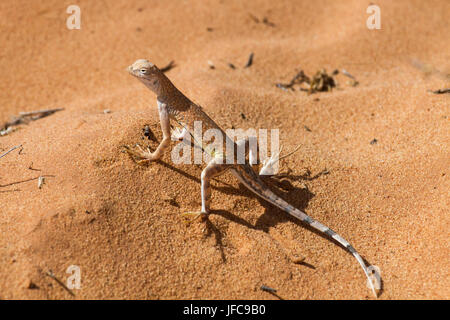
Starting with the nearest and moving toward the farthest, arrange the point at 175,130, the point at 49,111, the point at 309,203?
the point at 309,203 → the point at 175,130 → the point at 49,111

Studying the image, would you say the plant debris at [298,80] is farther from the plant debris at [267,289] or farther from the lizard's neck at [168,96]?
the plant debris at [267,289]

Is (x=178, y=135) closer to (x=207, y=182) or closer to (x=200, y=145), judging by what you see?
(x=200, y=145)

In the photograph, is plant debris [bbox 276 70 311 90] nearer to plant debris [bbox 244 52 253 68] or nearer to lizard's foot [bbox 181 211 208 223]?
plant debris [bbox 244 52 253 68]

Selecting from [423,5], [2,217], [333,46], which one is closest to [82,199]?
[2,217]

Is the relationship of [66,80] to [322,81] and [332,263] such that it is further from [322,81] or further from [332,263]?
[332,263]

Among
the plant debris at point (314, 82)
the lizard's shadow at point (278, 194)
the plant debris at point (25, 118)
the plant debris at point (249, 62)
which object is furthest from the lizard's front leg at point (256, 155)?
the plant debris at point (25, 118)

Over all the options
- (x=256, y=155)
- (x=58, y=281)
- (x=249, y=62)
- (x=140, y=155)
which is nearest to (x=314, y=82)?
(x=249, y=62)

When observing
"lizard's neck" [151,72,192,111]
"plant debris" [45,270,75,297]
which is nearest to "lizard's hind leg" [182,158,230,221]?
"lizard's neck" [151,72,192,111]
